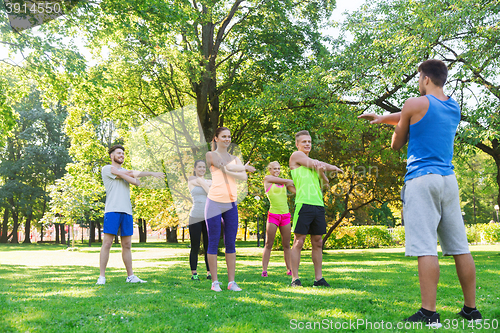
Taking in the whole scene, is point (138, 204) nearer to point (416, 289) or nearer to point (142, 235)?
point (416, 289)

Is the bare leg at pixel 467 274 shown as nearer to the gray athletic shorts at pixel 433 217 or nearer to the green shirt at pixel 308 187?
the gray athletic shorts at pixel 433 217

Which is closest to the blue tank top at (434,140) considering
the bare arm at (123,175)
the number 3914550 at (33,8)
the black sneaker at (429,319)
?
A: the black sneaker at (429,319)

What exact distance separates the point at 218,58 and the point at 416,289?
14764mm

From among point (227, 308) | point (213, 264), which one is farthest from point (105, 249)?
point (227, 308)

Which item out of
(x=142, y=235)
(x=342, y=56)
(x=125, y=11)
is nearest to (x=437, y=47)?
(x=342, y=56)

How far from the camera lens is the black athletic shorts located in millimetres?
5230

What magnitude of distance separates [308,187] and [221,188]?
52.8 inches

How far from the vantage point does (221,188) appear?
4.90m

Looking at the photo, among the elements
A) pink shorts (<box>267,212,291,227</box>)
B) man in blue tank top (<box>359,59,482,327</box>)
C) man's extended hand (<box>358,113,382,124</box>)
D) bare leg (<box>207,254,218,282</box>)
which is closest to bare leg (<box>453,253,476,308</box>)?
man in blue tank top (<box>359,59,482,327</box>)

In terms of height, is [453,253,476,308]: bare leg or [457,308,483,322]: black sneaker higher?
[453,253,476,308]: bare leg

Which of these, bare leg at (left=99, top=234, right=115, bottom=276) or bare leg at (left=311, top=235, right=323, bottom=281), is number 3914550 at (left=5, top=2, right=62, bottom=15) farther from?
bare leg at (left=311, top=235, right=323, bottom=281)

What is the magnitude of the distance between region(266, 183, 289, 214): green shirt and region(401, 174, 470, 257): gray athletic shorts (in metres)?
3.72

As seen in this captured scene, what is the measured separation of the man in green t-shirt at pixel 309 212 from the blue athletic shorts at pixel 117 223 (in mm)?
2744

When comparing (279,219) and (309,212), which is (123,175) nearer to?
(279,219)
